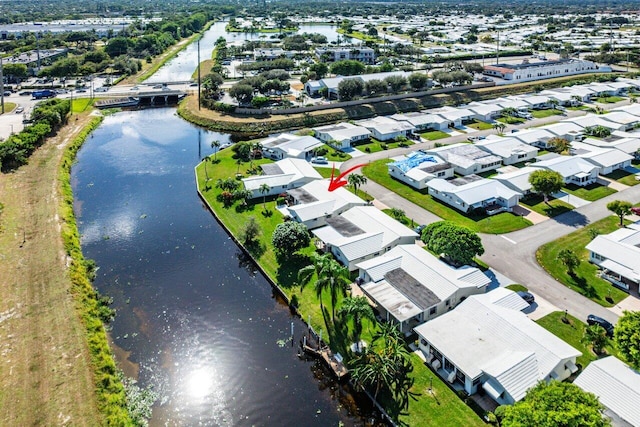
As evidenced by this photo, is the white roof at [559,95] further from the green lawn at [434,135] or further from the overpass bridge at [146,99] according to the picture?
the overpass bridge at [146,99]

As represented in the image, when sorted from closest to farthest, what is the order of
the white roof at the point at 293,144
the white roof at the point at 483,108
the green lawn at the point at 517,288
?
the green lawn at the point at 517,288 → the white roof at the point at 293,144 → the white roof at the point at 483,108

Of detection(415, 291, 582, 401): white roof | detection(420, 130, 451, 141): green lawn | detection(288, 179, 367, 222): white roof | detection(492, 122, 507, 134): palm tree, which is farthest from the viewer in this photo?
detection(492, 122, 507, 134): palm tree

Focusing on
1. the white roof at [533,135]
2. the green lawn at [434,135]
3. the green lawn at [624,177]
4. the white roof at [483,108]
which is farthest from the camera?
the white roof at [483,108]

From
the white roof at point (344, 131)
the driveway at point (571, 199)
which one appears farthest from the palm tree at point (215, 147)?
the driveway at point (571, 199)

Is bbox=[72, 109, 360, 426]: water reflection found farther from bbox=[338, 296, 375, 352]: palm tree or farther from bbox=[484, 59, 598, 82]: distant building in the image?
bbox=[484, 59, 598, 82]: distant building

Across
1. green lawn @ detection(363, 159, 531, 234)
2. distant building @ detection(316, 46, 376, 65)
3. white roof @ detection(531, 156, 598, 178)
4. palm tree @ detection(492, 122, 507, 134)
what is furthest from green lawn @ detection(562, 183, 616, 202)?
distant building @ detection(316, 46, 376, 65)

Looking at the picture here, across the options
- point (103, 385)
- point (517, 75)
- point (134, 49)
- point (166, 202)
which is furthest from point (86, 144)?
point (517, 75)

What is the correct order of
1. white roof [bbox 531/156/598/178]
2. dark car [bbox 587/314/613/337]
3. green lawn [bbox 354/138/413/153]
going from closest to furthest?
1. dark car [bbox 587/314/613/337]
2. white roof [bbox 531/156/598/178]
3. green lawn [bbox 354/138/413/153]
